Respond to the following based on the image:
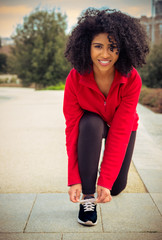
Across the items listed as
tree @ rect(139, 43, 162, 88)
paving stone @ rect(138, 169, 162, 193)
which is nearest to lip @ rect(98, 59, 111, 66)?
paving stone @ rect(138, 169, 162, 193)

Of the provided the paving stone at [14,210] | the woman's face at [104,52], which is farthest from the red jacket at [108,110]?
the paving stone at [14,210]

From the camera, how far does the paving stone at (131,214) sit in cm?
175

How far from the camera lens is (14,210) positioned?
6.49ft

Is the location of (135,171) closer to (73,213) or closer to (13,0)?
(73,213)

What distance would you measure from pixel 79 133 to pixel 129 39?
71 centimetres

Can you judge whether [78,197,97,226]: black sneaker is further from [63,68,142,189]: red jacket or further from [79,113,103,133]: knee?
[79,113,103,133]: knee

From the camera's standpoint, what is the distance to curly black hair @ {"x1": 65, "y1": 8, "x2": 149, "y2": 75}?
1.72m

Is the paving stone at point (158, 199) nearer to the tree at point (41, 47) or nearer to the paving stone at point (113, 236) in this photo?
the paving stone at point (113, 236)

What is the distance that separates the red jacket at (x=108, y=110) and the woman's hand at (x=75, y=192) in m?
0.03

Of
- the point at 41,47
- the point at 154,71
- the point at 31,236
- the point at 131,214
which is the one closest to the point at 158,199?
the point at 131,214

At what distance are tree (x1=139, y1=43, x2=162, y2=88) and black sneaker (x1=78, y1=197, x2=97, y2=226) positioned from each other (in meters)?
12.3

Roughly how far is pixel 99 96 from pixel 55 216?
35.8 inches

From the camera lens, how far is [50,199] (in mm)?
2141

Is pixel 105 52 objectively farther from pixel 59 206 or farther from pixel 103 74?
pixel 59 206
